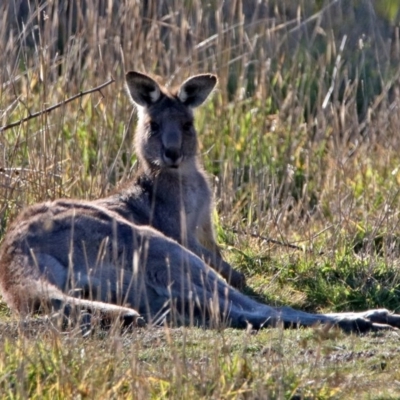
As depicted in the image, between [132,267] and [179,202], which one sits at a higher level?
[179,202]

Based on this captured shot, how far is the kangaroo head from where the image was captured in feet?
24.6

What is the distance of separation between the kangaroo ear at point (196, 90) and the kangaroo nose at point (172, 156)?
0.53 metres

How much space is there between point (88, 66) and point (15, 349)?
4770 mm

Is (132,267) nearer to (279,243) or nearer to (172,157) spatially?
(172,157)

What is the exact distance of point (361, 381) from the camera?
15.4 ft

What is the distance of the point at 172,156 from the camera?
7395mm

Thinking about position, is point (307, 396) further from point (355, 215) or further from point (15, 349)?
point (355, 215)

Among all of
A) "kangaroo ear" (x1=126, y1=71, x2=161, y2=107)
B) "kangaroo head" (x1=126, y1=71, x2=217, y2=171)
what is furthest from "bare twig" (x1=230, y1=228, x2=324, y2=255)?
"kangaroo ear" (x1=126, y1=71, x2=161, y2=107)

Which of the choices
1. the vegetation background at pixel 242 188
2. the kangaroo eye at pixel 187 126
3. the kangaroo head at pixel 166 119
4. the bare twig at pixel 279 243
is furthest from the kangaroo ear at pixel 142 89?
the bare twig at pixel 279 243

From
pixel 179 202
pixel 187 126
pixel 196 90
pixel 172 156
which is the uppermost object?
pixel 196 90

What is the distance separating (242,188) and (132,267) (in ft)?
9.67

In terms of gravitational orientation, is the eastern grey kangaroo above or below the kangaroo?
below

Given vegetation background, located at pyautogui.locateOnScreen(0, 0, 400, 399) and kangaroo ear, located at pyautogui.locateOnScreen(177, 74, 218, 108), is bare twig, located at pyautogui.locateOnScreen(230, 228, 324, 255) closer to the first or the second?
vegetation background, located at pyautogui.locateOnScreen(0, 0, 400, 399)

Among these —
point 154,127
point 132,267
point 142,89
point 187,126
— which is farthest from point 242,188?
point 132,267
